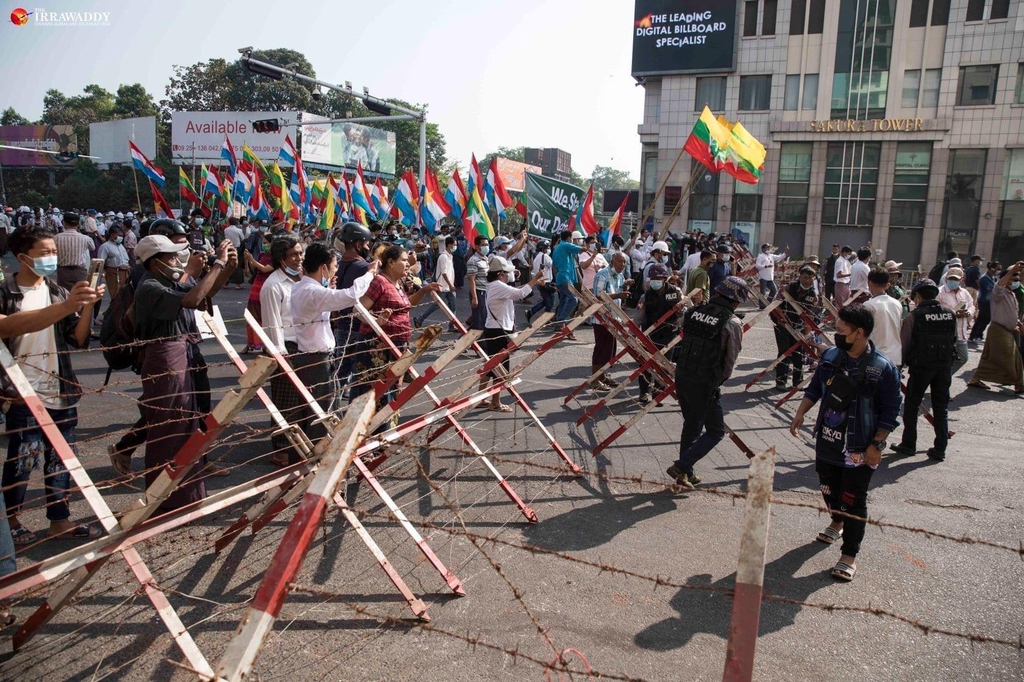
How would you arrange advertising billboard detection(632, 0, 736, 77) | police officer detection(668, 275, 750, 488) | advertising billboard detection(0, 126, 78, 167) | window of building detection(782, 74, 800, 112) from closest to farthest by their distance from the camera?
police officer detection(668, 275, 750, 488) < window of building detection(782, 74, 800, 112) < advertising billboard detection(632, 0, 736, 77) < advertising billboard detection(0, 126, 78, 167)

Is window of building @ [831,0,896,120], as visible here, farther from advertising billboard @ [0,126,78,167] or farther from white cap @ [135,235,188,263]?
advertising billboard @ [0,126,78,167]

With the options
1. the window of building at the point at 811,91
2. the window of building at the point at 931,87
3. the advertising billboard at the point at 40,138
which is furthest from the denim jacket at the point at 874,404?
the advertising billboard at the point at 40,138

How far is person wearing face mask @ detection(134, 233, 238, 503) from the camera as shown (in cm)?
425

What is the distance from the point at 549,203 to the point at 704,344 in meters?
9.78

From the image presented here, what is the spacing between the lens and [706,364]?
5.27 metres

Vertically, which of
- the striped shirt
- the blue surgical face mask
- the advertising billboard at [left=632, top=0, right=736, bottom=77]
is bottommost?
the striped shirt

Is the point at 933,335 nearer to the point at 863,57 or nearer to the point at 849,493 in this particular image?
the point at 849,493

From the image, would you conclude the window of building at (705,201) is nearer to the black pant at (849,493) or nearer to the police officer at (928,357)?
the police officer at (928,357)

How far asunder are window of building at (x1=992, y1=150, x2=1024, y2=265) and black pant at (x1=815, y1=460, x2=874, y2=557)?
3499 cm

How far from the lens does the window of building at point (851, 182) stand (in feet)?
112

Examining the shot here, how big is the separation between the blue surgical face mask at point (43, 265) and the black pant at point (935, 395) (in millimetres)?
7031

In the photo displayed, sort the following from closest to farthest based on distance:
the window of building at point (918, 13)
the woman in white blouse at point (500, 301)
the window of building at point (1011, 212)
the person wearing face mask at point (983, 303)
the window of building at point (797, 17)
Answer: the woman in white blouse at point (500, 301)
the person wearing face mask at point (983, 303)
the window of building at point (1011, 212)
the window of building at point (918, 13)
the window of building at point (797, 17)

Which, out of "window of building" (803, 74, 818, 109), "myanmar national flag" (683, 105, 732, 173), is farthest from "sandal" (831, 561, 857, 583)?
"window of building" (803, 74, 818, 109)

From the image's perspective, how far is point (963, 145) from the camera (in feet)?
107
